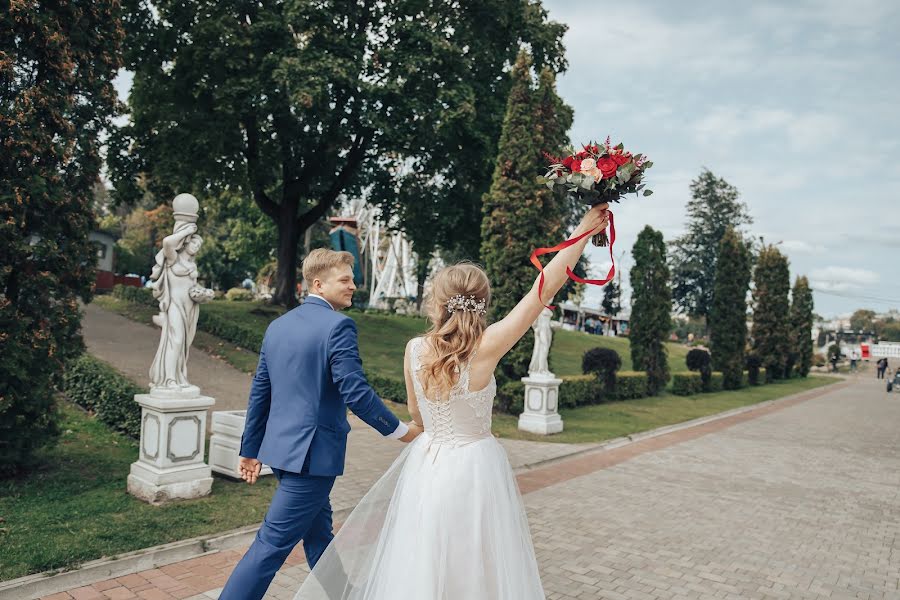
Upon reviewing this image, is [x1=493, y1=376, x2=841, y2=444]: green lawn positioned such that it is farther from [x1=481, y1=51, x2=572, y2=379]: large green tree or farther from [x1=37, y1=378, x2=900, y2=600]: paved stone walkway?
[x1=481, y1=51, x2=572, y2=379]: large green tree

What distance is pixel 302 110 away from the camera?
1798 cm

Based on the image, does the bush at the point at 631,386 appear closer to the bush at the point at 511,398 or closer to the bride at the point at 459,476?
the bush at the point at 511,398

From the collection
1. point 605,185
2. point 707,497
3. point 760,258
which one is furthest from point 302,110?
point 760,258

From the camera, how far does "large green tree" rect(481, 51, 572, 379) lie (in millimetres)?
15391

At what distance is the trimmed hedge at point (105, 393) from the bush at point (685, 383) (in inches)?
757

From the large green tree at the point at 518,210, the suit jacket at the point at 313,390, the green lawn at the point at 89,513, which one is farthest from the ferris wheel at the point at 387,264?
the suit jacket at the point at 313,390

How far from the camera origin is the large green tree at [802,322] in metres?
40.7

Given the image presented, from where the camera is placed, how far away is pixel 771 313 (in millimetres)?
34531

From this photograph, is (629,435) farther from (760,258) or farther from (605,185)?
(760,258)

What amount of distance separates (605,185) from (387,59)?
16.7m

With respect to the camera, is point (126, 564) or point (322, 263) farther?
point (126, 564)

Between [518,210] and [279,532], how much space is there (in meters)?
12.9

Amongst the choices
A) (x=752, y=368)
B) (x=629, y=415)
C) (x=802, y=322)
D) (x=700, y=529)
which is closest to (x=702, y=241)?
(x=802, y=322)

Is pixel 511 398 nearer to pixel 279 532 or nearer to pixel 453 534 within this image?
pixel 279 532
